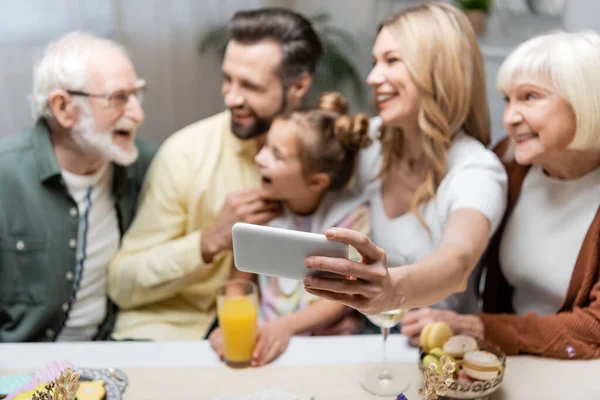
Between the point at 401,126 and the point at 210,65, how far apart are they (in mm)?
1429

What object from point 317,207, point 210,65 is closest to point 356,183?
point 317,207

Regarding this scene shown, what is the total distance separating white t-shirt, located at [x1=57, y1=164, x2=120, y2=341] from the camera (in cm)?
168

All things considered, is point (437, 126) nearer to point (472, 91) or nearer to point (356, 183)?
point (472, 91)

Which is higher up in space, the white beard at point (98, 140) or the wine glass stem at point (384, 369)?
the white beard at point (98, 140)

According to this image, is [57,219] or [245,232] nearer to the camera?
[245,232]

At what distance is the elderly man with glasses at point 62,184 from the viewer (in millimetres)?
1602

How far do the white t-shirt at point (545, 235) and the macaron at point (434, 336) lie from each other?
0.40 metres

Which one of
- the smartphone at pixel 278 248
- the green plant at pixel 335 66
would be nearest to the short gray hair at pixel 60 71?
the smartphone at pixel 278 248

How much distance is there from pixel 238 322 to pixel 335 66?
1994mm

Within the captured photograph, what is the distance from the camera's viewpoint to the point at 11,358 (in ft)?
4.09

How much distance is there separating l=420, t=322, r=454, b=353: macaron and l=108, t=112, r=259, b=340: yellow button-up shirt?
0.69 meters

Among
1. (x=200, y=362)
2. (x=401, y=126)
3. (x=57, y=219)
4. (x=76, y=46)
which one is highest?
(x=76, y=46)

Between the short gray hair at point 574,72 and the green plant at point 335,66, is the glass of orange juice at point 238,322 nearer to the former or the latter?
the short gray hair at point 574,72

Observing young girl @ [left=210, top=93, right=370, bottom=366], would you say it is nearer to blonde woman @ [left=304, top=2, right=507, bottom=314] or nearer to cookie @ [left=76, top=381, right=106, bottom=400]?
blonde woman @ [left=304, top=2, right=507, bottom=314]
